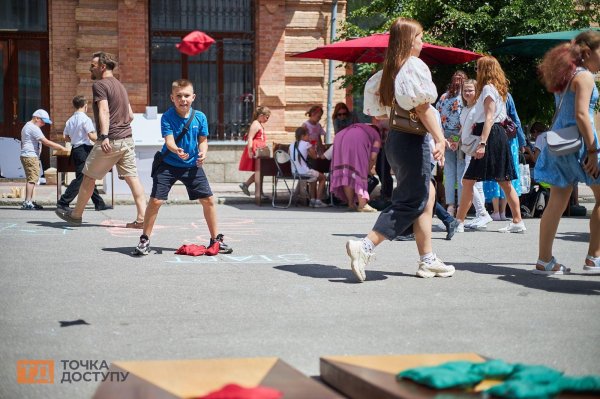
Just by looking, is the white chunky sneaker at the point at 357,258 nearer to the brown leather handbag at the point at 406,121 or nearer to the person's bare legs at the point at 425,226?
the person's bare legs at the point at 425,226

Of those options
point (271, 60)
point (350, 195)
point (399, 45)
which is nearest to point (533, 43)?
point (350, 195)

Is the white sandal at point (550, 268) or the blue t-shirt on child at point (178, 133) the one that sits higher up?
the blue t-shirt on child at point (178, 133)

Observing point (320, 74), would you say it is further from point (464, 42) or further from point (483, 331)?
point (483, 331)

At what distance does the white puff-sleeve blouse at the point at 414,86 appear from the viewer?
7719mm

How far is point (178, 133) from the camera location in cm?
963

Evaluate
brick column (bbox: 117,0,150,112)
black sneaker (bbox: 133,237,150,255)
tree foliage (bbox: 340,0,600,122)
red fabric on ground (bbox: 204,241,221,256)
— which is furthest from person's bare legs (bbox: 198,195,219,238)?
brick column (bbox: 117,0,150,112)

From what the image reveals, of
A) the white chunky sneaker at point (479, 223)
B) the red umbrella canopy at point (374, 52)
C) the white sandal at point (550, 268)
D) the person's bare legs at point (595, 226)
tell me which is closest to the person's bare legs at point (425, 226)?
the white sandal at point (550, 268)

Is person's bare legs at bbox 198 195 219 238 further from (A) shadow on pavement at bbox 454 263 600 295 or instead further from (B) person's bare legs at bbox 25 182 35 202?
(B) person's bare legs at bbox 25 182 35 202

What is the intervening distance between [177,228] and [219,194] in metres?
5.42

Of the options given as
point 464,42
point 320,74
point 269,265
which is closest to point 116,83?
point 269,265

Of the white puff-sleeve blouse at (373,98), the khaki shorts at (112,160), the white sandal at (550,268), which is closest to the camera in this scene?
the white sandal at (550,268)

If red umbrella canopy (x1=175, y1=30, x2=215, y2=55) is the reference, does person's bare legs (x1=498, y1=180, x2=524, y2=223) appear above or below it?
below

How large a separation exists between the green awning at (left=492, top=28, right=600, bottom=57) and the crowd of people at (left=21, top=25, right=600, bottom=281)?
1.47m

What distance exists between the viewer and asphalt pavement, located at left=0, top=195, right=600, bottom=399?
554 centimetres
